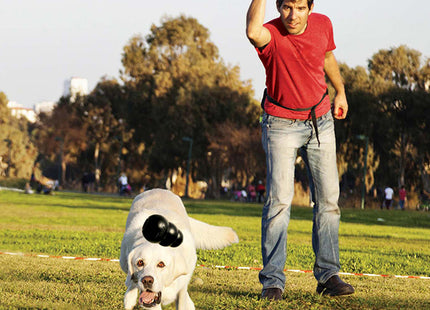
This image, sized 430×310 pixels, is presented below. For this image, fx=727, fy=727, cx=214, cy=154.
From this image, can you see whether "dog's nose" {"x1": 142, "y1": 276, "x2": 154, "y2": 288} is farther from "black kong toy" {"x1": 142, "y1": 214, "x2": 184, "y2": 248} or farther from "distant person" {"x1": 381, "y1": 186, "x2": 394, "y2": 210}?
"distant person" {"x1": 381, "y1": 186, "x2": 394, "y2": 210}

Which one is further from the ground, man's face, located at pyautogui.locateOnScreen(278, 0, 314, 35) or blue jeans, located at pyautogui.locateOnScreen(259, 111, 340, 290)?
man's face, located at pyautogui.locateOnScreen(278, 0, 314, 35)

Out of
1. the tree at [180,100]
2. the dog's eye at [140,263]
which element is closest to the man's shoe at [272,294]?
the dog's eye at [140,263]

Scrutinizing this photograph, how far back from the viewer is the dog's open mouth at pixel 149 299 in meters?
4.55

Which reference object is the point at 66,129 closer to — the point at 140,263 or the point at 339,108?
the point at 339,108

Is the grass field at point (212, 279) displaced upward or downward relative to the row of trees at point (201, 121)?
downward

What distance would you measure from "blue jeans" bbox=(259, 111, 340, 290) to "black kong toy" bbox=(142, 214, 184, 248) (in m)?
1.46

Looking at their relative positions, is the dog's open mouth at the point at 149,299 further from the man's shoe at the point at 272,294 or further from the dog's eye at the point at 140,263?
the man's shoe at the point at 272,294

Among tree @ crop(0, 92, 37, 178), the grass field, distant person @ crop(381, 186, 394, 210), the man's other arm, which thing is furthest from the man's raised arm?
tree @ crop(0, 92, 37, 178)

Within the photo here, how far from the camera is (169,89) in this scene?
211 ft

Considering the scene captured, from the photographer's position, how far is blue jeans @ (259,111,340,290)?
19.8 ft

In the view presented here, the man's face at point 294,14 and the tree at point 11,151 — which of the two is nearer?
the man's face at point 294,14

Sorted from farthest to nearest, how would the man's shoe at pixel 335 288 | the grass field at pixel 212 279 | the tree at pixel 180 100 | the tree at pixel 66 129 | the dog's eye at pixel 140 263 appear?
the tree at pixel 66 129
the tree at pixel 180 100
the man's shoe at pixel 335 288
the grass field at pixel 212 279
the dog's eye at pixel 140 263

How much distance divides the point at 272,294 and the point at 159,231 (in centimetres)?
155

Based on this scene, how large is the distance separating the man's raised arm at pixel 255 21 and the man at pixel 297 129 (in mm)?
28
